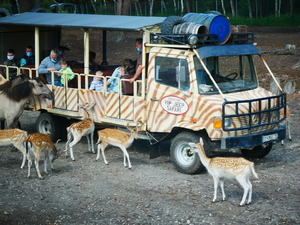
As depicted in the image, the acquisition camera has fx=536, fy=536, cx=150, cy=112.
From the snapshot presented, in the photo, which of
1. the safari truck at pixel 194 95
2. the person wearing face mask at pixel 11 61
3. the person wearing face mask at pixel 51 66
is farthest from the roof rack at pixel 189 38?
the person wearing face mask at pixel 11 61

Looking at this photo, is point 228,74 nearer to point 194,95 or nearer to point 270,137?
point 194,95

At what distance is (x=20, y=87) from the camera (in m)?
12.4

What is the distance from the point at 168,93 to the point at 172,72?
0.41 meters

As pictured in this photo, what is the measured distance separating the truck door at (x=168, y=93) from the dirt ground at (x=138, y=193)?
39.0 inches

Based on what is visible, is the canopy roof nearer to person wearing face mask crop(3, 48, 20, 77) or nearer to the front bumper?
person wearing face mask crop(3, 48, 20, 77)

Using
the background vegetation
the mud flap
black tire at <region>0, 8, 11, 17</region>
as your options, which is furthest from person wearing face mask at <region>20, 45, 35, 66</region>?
the background vegetation

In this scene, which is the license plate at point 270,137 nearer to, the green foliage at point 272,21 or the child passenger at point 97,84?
the child passenger at point 97,84

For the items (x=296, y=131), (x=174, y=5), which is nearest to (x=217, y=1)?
(x=174, y=5)

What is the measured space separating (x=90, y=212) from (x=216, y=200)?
2.07 metres

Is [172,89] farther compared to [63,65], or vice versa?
[63,65]

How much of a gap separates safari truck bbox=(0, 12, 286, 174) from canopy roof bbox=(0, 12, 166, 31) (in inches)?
2.4

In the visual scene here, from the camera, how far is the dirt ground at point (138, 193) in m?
8.00

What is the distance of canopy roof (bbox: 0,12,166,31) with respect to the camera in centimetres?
1106

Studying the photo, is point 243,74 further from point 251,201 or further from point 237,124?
point 251,201
